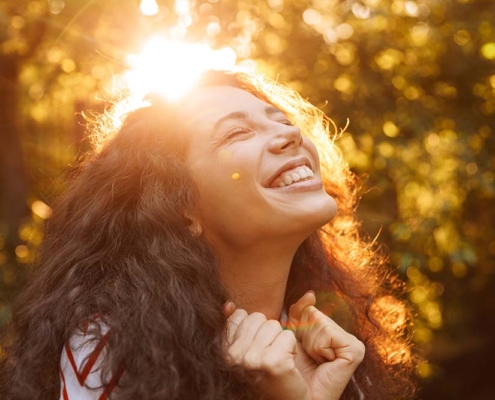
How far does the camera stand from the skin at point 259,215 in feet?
6.79

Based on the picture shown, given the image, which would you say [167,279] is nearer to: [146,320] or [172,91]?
[146,320]

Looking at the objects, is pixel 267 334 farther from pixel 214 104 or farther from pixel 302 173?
pixel 214 104

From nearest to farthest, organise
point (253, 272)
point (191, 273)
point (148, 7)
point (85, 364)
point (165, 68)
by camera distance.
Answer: point (85, 364) → point (191, 273) → point (253, 272) → point (165, 68) → point (148, 7)

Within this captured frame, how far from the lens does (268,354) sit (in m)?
1.79

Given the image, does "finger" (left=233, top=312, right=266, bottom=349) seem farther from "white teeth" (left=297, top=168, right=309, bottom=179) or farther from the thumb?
"white teeth" (left=297, top=168, right=309, bottom=179)

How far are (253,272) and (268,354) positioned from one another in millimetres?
478

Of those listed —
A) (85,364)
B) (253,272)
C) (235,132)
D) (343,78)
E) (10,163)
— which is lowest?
(10,163)

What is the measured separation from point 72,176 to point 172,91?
58 centimetres

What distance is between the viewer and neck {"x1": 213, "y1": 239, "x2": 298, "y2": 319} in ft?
7.20

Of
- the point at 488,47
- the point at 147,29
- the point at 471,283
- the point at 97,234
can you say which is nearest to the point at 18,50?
the point at 147,29

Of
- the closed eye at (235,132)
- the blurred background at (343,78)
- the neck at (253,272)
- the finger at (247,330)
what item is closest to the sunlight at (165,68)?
the blurred background at (343,78)

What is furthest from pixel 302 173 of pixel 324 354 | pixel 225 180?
pixel 324 354

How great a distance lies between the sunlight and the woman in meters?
0.08

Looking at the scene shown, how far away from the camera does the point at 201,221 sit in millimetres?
2207
